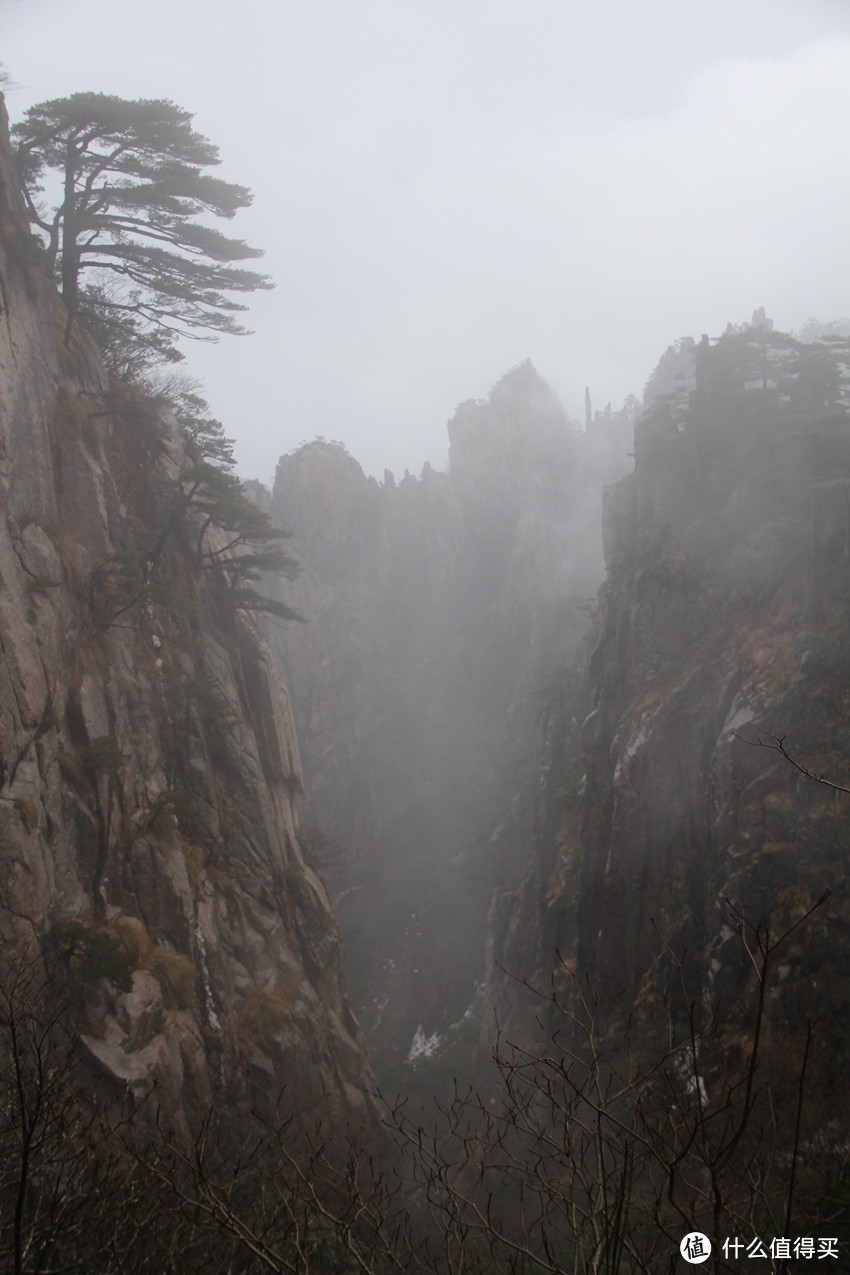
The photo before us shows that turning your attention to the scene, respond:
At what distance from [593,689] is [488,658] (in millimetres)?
21488

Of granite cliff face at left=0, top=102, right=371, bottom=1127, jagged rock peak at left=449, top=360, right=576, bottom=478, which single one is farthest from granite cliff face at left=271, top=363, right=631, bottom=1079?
granite cliff face at left=0, top=102, right=371, bottom=1127

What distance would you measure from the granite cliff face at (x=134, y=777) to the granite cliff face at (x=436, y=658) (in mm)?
16232

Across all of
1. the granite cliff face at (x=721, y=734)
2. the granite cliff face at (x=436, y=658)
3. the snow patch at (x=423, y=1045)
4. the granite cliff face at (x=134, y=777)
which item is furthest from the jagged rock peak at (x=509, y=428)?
the snow patch at (x=423, y=1045)

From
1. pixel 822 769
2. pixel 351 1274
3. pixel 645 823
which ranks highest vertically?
pixel 822 769

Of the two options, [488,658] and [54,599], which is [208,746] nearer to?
[54,599]

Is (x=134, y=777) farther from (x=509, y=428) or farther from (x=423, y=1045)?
(x=509, y=428)

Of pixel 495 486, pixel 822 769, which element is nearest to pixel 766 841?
pixel 822 769

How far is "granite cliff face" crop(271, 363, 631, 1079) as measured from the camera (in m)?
36.2

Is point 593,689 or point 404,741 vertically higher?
point 593,689

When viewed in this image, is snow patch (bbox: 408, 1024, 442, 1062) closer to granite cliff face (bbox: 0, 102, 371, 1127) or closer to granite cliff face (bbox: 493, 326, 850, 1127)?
granite cliff face (bbox: 493, 326, 850, 1127)

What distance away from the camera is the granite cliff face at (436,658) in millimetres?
36156

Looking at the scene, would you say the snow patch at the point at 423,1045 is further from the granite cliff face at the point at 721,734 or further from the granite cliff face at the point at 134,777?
the granite cliff face at the point at 134,777

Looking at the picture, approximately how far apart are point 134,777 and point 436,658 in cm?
3618

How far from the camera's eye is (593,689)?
27688 millimetres
